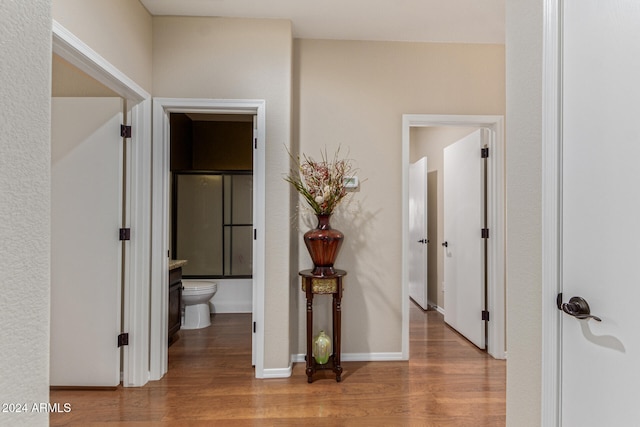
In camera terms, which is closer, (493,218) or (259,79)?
(259,79)

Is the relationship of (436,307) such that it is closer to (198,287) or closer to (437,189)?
(437,189)

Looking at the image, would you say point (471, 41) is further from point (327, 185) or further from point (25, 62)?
point (25, 62)

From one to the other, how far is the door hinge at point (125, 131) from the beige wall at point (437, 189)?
133 inches

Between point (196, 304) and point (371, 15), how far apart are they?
11.1ft

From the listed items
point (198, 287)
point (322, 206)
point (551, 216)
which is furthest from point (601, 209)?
point (198, 287)

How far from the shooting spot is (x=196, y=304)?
3932mm

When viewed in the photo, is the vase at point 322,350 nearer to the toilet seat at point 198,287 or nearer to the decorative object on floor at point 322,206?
the decorative object on floor at point 322,206

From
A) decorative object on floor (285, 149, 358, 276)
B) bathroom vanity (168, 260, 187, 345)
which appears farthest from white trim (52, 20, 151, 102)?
bathroom vanity (168, 260, 187, 345)

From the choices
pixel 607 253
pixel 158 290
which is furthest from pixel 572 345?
pixel 158 290

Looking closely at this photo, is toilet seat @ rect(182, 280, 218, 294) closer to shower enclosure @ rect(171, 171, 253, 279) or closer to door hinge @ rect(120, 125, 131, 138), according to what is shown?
shower enclosure @ rect(171, 171, 253, 279)

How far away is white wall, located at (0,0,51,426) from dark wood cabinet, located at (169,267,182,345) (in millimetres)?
2700

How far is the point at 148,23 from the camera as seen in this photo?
2637mm

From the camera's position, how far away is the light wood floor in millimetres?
2117

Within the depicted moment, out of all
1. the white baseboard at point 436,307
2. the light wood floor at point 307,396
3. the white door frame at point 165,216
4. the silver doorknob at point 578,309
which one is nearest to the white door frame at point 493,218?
the light wood floor at point 307,396
